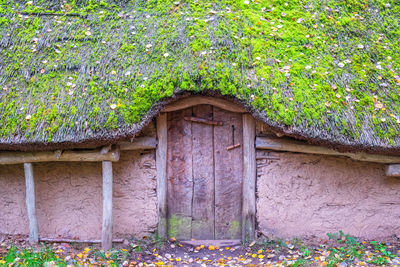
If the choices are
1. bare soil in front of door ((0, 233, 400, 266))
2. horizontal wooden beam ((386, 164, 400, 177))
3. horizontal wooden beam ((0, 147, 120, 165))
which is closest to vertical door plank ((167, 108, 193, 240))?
bare soil in front of door ((0, 233, 400, 266))

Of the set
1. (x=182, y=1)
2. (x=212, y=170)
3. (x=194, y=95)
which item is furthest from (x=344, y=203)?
(x=182, y=1)

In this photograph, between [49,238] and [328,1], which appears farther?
[328,1]

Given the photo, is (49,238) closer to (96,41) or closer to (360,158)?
(96,41)

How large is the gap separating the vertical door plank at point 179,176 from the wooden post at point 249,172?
0.78 meters

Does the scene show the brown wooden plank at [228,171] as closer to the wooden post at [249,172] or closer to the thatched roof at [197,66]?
the wooden post at [249,172]

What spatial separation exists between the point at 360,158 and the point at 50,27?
15.7ft

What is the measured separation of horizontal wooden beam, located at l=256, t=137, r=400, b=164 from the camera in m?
5.77

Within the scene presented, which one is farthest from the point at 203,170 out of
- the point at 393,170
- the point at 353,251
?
the point at 393,170

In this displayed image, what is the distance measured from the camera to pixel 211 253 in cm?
582

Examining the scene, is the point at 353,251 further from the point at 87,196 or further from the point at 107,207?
the point at 87,196

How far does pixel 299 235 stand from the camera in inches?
235

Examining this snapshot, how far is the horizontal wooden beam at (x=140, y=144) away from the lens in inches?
228

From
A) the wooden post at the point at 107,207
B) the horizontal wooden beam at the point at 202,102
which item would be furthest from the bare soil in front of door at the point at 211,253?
the horizontal wooden beam at the point at 202,102

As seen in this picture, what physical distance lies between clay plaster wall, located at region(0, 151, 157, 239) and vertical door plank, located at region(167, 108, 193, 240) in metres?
0.28
